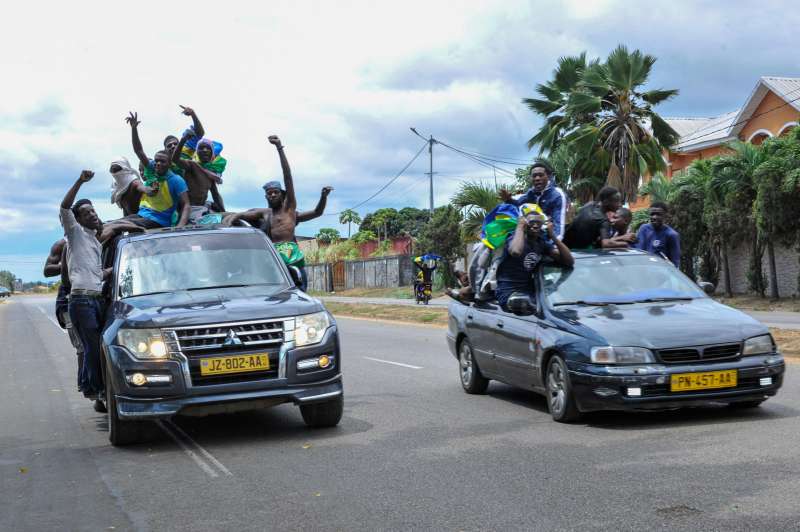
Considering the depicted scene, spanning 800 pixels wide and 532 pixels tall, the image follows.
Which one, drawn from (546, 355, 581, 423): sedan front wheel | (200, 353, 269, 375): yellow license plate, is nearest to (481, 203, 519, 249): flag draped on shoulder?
(546, 355, 581, 423): sedan front wheel

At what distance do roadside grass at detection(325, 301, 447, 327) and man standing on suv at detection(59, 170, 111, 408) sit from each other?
16.4 m

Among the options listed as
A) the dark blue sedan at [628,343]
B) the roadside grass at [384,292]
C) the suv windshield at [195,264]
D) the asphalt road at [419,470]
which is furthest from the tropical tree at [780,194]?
the roadside grass at [384,292]

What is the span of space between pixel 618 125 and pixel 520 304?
74.9 ft

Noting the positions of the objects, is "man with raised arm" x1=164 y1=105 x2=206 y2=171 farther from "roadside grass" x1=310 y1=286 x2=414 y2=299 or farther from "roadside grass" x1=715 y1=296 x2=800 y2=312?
"roadside grass" x1=310 y1=286 x2=414 y2=299

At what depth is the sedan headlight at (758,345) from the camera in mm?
7996

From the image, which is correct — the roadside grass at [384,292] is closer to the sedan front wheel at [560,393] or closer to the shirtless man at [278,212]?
the shirtless man at [278,212]

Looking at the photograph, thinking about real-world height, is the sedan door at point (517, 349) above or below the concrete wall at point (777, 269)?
below

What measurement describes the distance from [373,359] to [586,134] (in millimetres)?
16338

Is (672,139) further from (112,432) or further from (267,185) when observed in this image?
(112,432)

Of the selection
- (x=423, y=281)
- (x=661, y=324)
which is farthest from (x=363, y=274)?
(x=661, y=324)

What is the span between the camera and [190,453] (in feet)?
25.7

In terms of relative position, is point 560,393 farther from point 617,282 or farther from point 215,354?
point 215,354

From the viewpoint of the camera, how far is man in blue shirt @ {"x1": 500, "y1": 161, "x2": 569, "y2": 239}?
10.3 m

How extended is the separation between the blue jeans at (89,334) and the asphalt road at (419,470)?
0.50m
